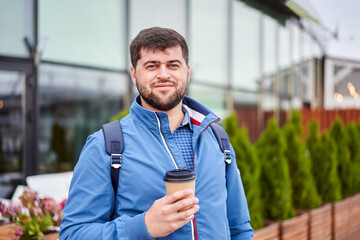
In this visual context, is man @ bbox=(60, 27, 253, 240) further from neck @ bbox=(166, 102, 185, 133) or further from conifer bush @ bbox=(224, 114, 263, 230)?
conifer bush @ bbox=(224, 114, 263, 230)

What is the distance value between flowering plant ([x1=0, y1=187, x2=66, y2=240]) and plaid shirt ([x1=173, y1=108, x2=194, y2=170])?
1.17 metres

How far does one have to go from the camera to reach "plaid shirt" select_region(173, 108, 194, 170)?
1415 mm

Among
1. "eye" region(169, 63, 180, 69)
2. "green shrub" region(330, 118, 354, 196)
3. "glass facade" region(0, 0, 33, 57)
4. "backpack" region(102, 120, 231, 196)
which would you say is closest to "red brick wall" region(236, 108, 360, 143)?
"green shrub" region(330, 118, 354, 196)

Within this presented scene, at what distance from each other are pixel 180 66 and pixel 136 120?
285 millimetres

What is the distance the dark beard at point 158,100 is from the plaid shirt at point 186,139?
0.44 ft

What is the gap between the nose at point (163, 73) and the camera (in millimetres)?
1339

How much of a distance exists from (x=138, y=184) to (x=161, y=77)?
42cm

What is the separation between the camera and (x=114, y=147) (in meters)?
1.27

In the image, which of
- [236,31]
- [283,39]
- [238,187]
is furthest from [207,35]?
[238,187]

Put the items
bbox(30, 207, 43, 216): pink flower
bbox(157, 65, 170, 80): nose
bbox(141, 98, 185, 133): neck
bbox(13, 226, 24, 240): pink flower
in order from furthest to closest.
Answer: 1. bbox(30, 207, 43, 216): pink flower
2. bbox(13, 226, 24, 240): pink flower
3. bbox(141, 98, 185, 133): neck
4. bbox(157, 65, 170, 80): nose

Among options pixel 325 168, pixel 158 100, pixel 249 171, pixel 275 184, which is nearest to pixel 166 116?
pixel 158 100

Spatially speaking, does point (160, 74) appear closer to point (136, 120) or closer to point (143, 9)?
point (136, 120)

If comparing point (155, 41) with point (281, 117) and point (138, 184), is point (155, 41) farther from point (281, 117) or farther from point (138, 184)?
point (281, 117)

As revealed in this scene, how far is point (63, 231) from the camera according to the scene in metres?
1.25
